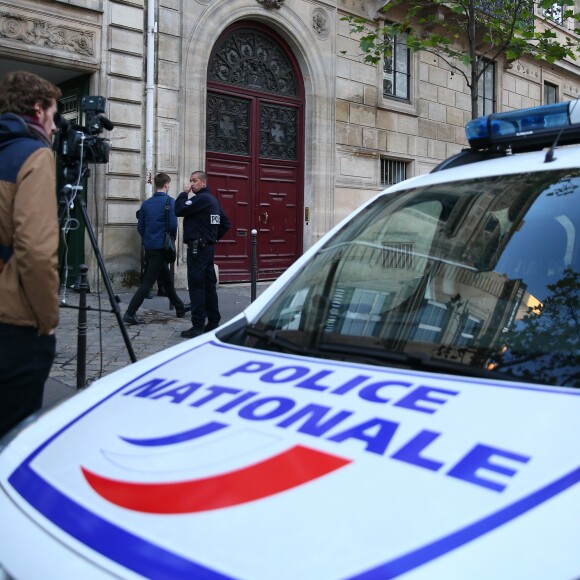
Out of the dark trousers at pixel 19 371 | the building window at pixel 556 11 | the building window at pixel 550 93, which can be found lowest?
the dark trousers at pixel 19 371

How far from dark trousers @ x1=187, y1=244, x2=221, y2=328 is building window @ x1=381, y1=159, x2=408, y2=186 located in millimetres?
8602

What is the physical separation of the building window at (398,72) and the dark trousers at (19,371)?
13834 millimetres

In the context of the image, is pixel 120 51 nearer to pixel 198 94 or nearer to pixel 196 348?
pixel 198 94

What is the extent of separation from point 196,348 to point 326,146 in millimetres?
12189

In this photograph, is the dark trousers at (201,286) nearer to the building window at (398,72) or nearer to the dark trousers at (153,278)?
the dark trousers at (153,278)

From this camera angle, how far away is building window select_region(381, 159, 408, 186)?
15734 millimetres

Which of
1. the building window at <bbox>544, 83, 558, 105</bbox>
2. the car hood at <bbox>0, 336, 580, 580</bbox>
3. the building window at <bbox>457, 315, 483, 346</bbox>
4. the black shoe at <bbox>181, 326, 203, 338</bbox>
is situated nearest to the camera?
the car hood at <bbox>0, 336, 580, 580</bbox>

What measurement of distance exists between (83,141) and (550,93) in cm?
1964

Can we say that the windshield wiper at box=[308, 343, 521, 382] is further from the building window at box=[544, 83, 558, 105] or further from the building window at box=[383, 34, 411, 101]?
the building window at box=[544, 83, 558, 105]

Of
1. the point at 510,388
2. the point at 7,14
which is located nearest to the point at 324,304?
the point at 510,388

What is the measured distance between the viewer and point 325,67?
14.1 m

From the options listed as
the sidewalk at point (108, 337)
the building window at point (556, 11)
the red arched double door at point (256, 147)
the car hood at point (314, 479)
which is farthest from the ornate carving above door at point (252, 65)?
the car hood at point (314, 479)

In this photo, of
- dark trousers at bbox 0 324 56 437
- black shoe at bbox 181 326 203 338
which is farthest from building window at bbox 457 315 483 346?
black shoe at bbox 181 326 203 338

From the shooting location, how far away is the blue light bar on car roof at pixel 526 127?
A: 281cm
